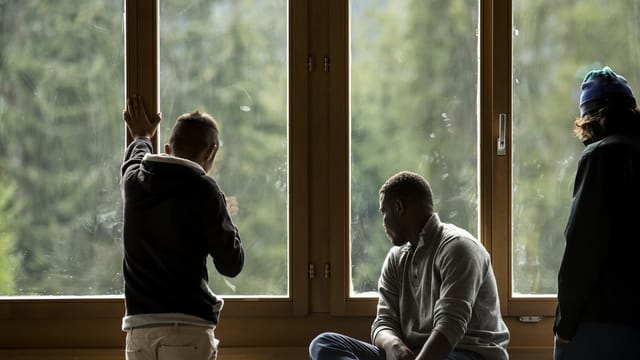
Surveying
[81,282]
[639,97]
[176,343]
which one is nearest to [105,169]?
[81,282]

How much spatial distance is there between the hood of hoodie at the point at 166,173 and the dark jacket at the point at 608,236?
1.12 m

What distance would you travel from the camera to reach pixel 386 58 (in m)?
2.95

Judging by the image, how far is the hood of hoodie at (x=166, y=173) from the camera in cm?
225

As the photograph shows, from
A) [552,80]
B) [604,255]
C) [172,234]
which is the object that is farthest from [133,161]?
[552,80]

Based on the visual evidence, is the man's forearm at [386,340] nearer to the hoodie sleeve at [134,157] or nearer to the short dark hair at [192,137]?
the short dark hair at [192,137]

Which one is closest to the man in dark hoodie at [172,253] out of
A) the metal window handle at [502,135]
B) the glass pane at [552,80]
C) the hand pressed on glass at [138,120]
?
the hand pressed on glass at [138,120]

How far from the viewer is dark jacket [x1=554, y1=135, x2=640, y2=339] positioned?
2.14 metres

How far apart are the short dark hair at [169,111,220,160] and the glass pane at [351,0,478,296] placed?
28.5 inches

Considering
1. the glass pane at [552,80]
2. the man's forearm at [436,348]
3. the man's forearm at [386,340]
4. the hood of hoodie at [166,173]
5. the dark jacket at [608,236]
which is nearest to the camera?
the dark jacket at [608,236]

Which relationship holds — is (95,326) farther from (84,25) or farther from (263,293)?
(84,25)

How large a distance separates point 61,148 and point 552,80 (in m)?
1.91

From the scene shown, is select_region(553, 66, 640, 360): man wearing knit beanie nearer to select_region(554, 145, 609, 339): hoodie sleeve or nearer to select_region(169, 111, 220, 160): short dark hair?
select_region(554, 145, 609, 339): hoodie sleeve

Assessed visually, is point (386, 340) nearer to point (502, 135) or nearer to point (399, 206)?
point (399, 206)

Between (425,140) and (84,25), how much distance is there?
1.38 m
